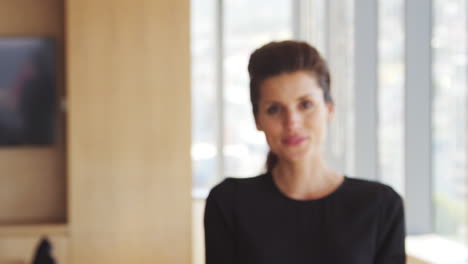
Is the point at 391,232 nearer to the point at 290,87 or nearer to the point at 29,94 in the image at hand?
the point at 290,87

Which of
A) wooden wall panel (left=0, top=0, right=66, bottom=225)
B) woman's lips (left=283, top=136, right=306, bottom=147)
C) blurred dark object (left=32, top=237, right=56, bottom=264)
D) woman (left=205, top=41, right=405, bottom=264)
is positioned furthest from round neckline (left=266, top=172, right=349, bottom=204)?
wooden wall panel (left=0, top=0, right=66, bottom=225)

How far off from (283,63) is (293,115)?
100mm

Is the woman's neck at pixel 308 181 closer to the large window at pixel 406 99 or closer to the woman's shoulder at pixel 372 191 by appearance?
the woman's shoulder at pixel 372 191

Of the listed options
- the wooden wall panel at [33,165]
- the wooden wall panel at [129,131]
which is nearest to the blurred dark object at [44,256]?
the wooden wall panel at [129,131]

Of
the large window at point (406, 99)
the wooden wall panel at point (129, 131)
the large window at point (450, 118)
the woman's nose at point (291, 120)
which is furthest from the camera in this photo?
the wooden wall panel at point (129, 131)

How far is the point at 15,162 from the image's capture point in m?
4.37

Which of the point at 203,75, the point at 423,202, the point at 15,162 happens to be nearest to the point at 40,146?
the point at 15,162

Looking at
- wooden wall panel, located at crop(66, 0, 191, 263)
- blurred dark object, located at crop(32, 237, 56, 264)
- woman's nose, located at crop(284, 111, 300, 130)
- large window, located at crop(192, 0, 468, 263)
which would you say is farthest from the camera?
wooden wall panel, located at crop(66, 0, 191, 263)

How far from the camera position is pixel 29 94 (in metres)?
4.32

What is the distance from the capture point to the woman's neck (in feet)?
3.89

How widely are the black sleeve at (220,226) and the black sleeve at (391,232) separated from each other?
0.87ft

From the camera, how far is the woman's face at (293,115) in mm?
1132

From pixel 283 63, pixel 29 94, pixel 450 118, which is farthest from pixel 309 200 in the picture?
pixel 29 94

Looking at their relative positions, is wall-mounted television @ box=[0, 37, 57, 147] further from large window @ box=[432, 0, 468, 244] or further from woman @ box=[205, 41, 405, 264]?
woman @ box=[205, 41, 405, 264]
